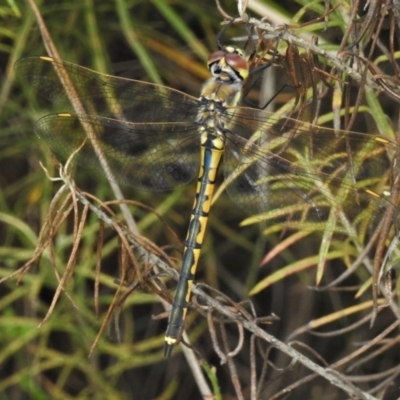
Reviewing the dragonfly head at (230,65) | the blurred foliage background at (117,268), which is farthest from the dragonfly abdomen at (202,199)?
the blurred foliage background at (117,268)

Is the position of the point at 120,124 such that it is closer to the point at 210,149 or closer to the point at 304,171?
the point at 210,149

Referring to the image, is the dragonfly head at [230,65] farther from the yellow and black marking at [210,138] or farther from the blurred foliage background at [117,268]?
the blurred foliage background at [117,268]

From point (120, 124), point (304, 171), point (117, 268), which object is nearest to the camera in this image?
point (304, 171)

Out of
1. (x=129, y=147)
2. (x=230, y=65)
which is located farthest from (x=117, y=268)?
(x=230, y=65)

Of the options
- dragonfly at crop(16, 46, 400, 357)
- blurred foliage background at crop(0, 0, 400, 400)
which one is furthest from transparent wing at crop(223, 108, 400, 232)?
blurred foliage background at crop(0, 0, 400, 400)

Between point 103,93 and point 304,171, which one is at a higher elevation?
point 103,93
